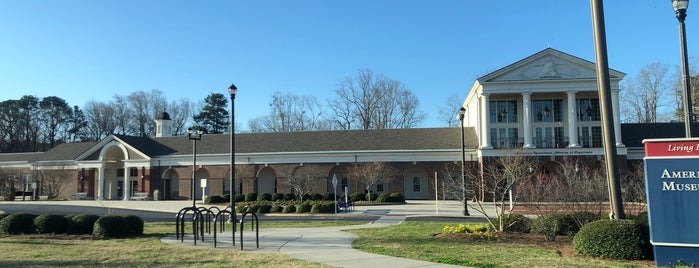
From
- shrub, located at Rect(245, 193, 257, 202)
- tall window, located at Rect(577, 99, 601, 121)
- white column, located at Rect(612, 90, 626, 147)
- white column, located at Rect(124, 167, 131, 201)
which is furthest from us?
white column, located at Rect(124, 167, 131, 201)

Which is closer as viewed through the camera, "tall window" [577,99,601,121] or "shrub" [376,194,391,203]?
"shrub" [376,194,391,203]

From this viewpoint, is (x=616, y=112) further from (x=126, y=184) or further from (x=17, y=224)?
(x=126, y=184)

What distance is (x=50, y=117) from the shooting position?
3580 inches

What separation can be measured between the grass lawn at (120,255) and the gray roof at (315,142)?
34128 millimetres

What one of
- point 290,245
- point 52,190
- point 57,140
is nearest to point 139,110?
point 57,140

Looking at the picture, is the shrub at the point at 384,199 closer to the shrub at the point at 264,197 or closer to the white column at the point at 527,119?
the shrub at the point at 264,197

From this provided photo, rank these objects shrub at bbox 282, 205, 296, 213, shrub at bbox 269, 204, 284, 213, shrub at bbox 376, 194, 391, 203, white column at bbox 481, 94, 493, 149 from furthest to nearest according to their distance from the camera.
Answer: white column at bbox 481, 94, 493, 149, shrub at bbox 376, 194, 391, 203, shrub at bbox 269, 204, 284, 213, shrub at bbox 282, 205, 296, 213

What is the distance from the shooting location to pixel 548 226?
1314cm

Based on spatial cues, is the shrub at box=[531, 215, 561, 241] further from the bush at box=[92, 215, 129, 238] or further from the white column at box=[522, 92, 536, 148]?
the white column at box=[522, 92, 536, 148]

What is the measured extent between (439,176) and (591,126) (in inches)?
547

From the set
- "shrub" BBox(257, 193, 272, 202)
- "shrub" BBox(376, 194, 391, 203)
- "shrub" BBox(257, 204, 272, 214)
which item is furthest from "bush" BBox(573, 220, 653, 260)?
"shrub" BBox(257, 193, 272, 202)

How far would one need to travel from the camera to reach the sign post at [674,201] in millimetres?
8883

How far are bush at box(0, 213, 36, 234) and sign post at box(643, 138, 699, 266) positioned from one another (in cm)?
1653

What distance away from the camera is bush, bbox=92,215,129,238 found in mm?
14711
